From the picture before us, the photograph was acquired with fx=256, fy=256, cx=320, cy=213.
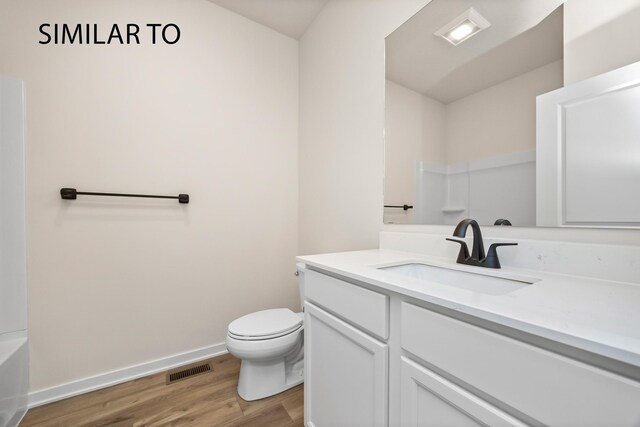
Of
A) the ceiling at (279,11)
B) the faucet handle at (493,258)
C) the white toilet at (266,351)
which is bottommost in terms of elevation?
the white toilet at (266,351)

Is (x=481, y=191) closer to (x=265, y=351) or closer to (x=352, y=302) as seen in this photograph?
(x=352, y=302)

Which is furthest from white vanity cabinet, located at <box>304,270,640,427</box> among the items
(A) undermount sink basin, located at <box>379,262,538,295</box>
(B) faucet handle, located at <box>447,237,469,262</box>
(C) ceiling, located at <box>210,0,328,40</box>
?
(C) ceiling, located at <box>210,0,328,40</box>

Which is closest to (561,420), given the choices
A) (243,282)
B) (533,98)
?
(533,98)

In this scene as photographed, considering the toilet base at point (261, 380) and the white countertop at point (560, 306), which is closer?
the white countertop at point (560, 306)

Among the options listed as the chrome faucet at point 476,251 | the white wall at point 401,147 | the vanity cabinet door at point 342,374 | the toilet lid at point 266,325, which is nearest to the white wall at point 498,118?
the white wall at point 401,147

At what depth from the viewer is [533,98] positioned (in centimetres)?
90

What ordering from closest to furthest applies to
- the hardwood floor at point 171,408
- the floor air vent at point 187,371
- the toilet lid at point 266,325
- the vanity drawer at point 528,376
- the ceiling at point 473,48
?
the vanity drawer at point 528,376, the ceiling at point 473,48, the hardwood floor at point 171,408, the toilet lid at point 266,325, the floor air vent at point 187,371

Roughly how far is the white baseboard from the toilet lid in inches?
22.2

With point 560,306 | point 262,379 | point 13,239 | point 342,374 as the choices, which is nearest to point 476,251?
point 560,306

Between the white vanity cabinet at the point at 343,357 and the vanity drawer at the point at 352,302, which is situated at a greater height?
the vanity drawer at the point at 352,302

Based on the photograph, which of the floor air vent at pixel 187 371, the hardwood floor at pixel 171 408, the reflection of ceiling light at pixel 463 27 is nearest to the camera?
the reflection of ceiling light at pixel 463 27

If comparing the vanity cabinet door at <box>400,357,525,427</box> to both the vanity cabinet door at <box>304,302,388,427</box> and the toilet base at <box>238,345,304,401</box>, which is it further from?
the toilet base at <box>238,345,304,401</box>

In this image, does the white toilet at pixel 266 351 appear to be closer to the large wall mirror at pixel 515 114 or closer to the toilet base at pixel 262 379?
the toilet base at pixel 262 379

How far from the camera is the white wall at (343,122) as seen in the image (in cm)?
145
